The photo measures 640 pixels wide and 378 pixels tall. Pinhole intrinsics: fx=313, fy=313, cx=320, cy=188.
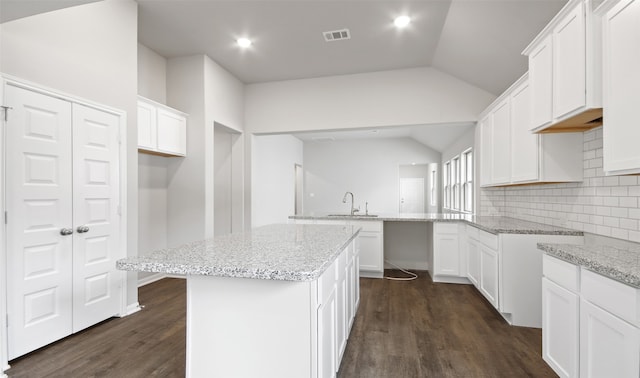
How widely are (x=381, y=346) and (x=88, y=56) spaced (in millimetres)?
3414

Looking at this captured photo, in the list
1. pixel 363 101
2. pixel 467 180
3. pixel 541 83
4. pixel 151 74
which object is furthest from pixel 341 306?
pixel 467 180

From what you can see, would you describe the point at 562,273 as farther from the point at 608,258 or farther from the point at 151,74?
the point at 151,74

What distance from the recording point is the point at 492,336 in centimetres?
258

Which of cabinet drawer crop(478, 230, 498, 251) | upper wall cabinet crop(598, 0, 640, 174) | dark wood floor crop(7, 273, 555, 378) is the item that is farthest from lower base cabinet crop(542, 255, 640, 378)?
cabinet drawer crop(478, 230, 498, 251)

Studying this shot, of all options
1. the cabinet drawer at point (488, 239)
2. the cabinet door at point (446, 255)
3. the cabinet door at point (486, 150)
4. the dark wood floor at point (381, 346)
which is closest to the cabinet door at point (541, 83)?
the cabinet drawer at point (488, 239)

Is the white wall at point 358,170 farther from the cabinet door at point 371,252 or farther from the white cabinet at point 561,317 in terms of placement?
the white cabinet at point 561,317

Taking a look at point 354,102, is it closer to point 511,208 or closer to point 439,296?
point 511,208

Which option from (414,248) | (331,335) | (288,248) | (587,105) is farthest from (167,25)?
(414,248)

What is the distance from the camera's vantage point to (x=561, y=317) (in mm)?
1771

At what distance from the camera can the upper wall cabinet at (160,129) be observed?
11.4ft

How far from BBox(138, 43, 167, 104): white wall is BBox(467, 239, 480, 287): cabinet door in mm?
4362

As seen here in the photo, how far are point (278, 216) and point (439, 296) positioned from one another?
463 centimetres

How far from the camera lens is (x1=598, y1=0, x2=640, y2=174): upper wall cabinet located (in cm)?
151

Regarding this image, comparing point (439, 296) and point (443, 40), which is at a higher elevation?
point (443, 40)
